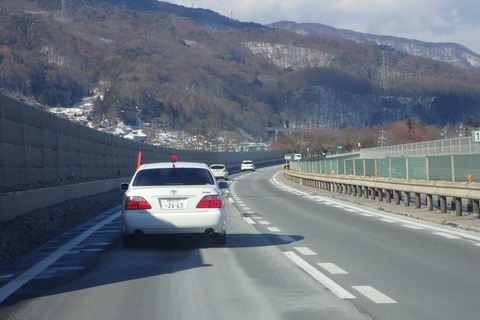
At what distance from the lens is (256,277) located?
1183 centimetres

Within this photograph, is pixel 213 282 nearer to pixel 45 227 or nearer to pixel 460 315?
pixel 460 315

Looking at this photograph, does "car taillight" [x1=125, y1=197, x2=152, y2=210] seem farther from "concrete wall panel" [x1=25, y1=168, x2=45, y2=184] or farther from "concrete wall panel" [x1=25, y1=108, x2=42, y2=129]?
"concrete wall panel" [x1=25, y1=108, x2=42, y2=129]

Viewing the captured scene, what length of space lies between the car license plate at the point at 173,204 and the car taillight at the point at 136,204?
255 millimetres

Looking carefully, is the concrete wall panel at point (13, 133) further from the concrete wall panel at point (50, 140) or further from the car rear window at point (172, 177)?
the car rear window at point (172, 177)

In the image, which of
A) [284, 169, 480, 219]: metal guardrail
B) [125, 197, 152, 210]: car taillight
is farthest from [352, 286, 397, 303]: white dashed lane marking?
[284, 169, 480, 219]: metal guardrail

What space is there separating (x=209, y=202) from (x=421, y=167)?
1382cm

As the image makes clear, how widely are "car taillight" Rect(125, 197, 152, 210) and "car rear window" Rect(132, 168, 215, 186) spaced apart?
23.6 inches

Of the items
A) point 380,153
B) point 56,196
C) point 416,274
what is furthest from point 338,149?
point 416,274

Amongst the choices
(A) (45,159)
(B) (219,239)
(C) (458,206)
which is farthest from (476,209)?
(A) (45,159)

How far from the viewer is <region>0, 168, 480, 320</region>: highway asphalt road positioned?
9.29 meters

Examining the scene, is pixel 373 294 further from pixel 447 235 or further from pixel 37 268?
pixel 447 235

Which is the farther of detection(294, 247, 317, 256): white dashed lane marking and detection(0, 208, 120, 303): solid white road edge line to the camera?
detection(294, 247, 317, 256): white dashed lane marking

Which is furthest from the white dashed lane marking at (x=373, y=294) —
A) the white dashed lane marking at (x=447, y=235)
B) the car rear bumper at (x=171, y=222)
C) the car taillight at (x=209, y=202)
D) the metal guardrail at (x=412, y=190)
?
the metal guardrail at (x=412, y=190)

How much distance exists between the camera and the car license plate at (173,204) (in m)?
15.4
